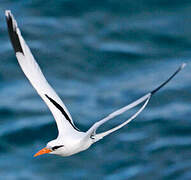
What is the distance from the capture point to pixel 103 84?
17.2m

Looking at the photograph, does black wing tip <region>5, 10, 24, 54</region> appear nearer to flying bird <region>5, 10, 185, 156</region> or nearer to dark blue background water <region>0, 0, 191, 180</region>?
flying bird <region>5, 10, 185, 156</region>

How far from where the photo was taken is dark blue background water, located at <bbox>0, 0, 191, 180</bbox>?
1603cm

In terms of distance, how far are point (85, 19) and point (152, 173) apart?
5.18 m

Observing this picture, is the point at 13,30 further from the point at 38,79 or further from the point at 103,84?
the point at 103,84

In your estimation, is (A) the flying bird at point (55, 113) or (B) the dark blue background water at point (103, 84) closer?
(A) the flying bird at point (55, 113)

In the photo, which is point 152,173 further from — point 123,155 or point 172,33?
point 172,33

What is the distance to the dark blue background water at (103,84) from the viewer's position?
1603cm

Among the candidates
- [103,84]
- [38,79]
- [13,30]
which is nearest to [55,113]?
[38,79]

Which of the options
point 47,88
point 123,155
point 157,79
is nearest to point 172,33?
point 157,79

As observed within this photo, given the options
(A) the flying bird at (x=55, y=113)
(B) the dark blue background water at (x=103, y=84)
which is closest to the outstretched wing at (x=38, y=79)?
(A) the flying bird at (x=55, y=113)

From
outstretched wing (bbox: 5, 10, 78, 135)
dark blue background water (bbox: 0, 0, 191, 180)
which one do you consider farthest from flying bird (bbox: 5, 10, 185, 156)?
dark blue background water (bbox: 0, 0, 191, 180)

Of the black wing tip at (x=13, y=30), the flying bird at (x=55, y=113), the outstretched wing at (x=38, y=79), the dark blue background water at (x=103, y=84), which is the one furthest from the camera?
the dark blue background water at (x=103, y=84)

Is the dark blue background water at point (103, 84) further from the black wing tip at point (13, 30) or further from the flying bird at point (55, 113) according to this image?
the black wing tip at point (13, 30)

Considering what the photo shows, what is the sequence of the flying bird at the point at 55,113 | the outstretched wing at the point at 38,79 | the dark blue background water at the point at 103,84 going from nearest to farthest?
the flying bird at the point at 55,113
the outstretched wing at the point at 38,79
the dark blue background water at the point at 103,84
